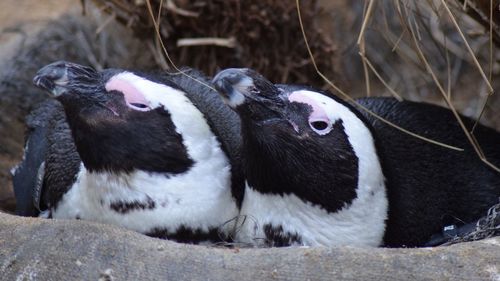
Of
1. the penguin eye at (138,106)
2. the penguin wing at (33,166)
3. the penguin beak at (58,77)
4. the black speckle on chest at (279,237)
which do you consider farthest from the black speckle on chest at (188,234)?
the penguin wing at (33,166)

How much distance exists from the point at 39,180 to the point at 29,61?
37.2 inches

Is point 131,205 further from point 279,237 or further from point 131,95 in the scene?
point 279,237

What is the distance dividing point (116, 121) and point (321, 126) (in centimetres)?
48

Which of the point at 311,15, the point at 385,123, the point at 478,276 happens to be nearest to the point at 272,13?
the point at 311,15

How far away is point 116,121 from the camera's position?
2332 millimetres

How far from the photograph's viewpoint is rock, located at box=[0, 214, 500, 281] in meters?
2.02

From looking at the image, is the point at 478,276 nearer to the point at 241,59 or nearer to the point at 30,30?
the point at 241,59

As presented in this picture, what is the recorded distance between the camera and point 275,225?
2.39m

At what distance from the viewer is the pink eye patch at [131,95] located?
235cm

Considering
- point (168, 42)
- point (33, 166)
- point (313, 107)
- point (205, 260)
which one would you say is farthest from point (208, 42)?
point (205, 260)

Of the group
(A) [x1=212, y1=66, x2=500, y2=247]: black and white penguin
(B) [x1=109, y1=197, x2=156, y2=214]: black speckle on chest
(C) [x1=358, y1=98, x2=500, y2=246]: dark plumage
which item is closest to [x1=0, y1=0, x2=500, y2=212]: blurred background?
(C) [x1=358, y1=98, x2=500, y2=246]: dark plumage

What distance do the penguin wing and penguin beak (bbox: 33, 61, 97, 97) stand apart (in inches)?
22.5

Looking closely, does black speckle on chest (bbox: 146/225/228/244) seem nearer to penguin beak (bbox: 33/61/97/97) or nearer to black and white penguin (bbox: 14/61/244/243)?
black and white penguin (bbox: 14/61/244/243)

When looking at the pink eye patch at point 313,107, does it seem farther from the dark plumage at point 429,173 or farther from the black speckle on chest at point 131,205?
the black speckle on chest at point 131,205
